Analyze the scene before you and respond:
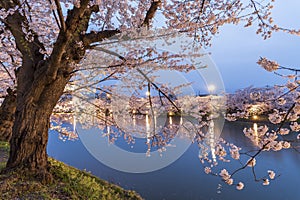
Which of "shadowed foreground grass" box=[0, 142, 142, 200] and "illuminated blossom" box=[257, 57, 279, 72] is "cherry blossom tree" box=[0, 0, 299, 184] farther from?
"illuminated blossom" box=[257, 57, 279, 72]

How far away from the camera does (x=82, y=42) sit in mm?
3436

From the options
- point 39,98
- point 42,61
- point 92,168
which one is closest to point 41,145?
point 39,98

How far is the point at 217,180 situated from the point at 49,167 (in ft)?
17.5

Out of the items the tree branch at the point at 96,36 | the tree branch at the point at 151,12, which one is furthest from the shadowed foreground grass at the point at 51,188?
the tree branch at the point at 151,12

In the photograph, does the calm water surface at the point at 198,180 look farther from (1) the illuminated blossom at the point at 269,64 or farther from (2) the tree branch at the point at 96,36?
(1) the illuminated blossom at the point at 269,64

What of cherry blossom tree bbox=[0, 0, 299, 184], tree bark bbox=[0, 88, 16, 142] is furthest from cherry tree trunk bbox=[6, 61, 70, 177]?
tree bark bbox=[0, 88, 16, 142]

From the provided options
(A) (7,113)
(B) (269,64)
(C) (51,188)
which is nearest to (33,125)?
(C) (51,188)

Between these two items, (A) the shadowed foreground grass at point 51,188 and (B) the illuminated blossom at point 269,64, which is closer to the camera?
(B) the illuminated blossom at point 269,64

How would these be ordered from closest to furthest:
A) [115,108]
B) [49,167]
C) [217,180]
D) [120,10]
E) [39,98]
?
[39,98]
[49,167]
[120,10]
[115,108]
[217,180]

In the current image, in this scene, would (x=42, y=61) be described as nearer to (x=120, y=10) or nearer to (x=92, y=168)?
(x=120, y=10)

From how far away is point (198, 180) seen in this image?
7.06 meters

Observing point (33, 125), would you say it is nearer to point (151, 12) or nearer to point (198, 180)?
point (151, 12)

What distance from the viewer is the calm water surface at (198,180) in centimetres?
595

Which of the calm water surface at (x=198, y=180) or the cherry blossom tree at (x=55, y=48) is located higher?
the cherry blossom tree at (x=55, y=48)
